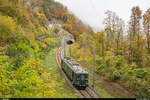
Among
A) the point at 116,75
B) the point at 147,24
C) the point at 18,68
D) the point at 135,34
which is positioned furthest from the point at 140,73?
the point at 18,68

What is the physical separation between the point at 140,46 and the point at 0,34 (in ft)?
71.5

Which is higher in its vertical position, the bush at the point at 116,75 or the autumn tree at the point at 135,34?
the autumn tree at the point at 135,34

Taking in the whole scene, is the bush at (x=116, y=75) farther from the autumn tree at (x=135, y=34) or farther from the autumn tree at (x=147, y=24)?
the autumn tree at (x=147, y=24)

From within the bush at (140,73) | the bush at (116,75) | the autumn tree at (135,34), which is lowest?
the bush at (116,75)

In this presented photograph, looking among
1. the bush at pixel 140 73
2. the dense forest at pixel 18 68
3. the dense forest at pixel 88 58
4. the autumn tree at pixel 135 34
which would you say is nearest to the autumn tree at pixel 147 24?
the dense forest at pixel 88 58

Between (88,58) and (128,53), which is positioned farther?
(88,58)

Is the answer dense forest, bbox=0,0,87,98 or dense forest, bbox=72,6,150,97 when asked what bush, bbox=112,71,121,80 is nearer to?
dense forest, bbox=72,6,150,97

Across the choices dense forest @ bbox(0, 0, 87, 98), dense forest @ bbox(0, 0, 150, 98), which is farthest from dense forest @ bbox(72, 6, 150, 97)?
dense forest @ bbox(0, 0, 87, 98)

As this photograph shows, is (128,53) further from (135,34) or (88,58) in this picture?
(88,58)

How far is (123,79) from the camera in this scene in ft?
76.4

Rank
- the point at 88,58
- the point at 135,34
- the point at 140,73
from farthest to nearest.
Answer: the point at 88,58 < the point at 135,34 < the point at 140,73

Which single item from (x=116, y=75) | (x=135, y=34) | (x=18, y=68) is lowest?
(x=116, y=75)

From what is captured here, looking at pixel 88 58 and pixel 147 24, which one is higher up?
pixel 147 24

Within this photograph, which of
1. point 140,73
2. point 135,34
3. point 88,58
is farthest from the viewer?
point 88,58
